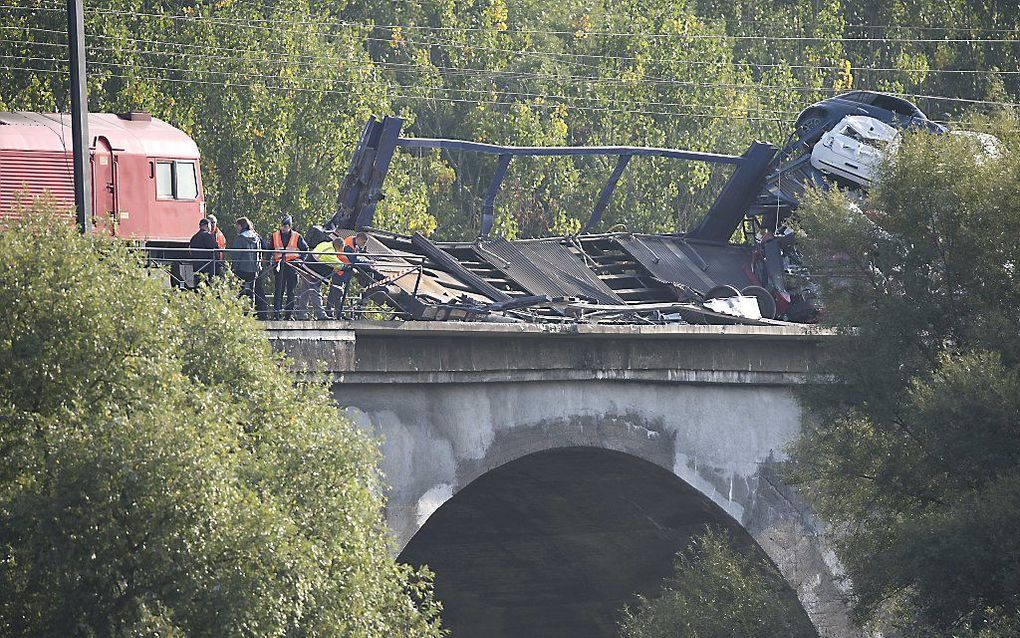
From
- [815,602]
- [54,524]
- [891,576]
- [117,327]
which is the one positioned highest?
[117,327]

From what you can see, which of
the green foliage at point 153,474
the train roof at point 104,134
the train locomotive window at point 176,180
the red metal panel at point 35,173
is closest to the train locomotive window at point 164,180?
the train locomotive window at point 176,180

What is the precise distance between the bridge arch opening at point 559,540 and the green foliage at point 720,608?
58 cm

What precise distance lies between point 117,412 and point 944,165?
9.67m

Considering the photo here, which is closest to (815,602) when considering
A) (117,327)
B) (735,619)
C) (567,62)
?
(735,619)

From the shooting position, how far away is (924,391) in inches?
718

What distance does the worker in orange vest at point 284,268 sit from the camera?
1970 cm

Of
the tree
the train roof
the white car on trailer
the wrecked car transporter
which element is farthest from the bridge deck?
the train roof

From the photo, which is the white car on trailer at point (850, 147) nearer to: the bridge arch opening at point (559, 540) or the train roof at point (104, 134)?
the bridge arch opening at point (559, 540)

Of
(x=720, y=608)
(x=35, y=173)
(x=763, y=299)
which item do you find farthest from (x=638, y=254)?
(x=35, y=173)

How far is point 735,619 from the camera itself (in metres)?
21.6

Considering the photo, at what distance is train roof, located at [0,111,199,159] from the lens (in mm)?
27016

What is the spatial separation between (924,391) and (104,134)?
14556mm

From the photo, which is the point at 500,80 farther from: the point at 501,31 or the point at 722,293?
the point at 722,293

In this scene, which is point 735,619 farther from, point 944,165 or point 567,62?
point 567,62
